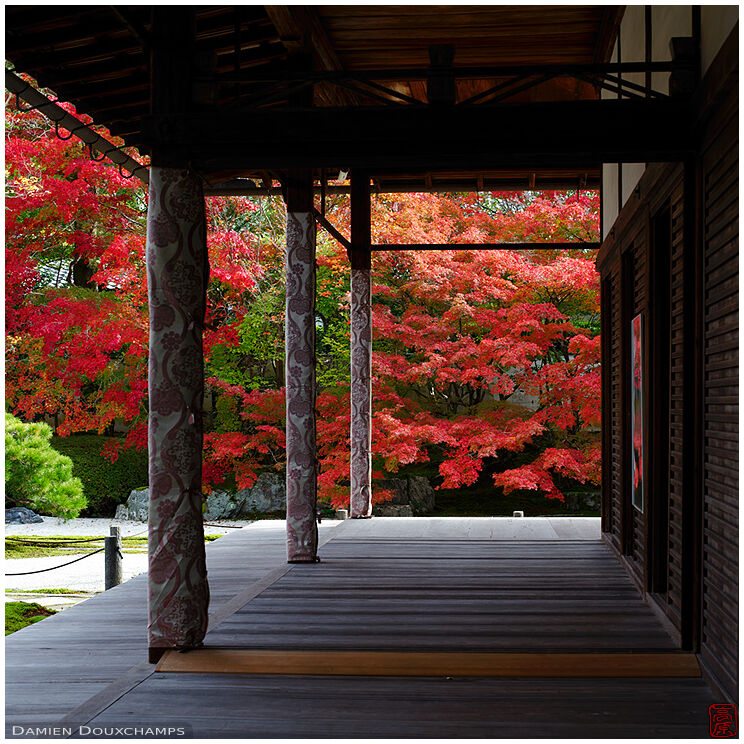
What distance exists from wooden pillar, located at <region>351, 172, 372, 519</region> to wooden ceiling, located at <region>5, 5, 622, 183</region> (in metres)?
1.34

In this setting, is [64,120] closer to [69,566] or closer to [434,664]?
[434,664]

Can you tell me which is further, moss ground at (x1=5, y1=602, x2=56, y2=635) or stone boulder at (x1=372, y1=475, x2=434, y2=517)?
stone boulder at (x1=372, y1=475, x2=434, y2=517)

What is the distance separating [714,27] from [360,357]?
5.59 metres

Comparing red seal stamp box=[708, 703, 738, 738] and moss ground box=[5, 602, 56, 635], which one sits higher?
red seal stamp box=[708, 703, 738, 738]

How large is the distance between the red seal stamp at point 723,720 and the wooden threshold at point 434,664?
0.40 m

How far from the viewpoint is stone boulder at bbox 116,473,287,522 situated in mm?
12852

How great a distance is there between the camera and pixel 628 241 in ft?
17.0

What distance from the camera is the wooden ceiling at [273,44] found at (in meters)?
4.22

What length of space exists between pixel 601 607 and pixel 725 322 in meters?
2.08

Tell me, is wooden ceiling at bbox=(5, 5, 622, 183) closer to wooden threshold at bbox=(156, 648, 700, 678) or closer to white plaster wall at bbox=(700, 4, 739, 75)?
white plaster wall at bbox=(700, 4, 739, 75)

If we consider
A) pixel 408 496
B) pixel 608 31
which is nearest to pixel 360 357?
pixel 608 31

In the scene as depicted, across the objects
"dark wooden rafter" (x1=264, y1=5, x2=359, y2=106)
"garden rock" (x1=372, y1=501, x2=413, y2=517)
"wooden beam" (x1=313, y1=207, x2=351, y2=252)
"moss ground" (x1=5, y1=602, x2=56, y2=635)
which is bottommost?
"moss ground" (x1=5, y1=602, x2=56, y2=635)

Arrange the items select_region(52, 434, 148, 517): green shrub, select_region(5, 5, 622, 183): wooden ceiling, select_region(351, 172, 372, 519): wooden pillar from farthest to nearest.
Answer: select_region(52, 434, 148, 517): green shrub
select_region(351, 172, 372, 519): wooden pillar
select_region(5, 5, 622, 183): wooden ceiling

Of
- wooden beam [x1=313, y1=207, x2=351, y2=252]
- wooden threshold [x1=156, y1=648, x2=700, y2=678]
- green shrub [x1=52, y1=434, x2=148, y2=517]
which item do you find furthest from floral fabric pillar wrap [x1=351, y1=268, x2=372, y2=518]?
green shrub [x1=52, y1=434, x2=148, y2=517]
